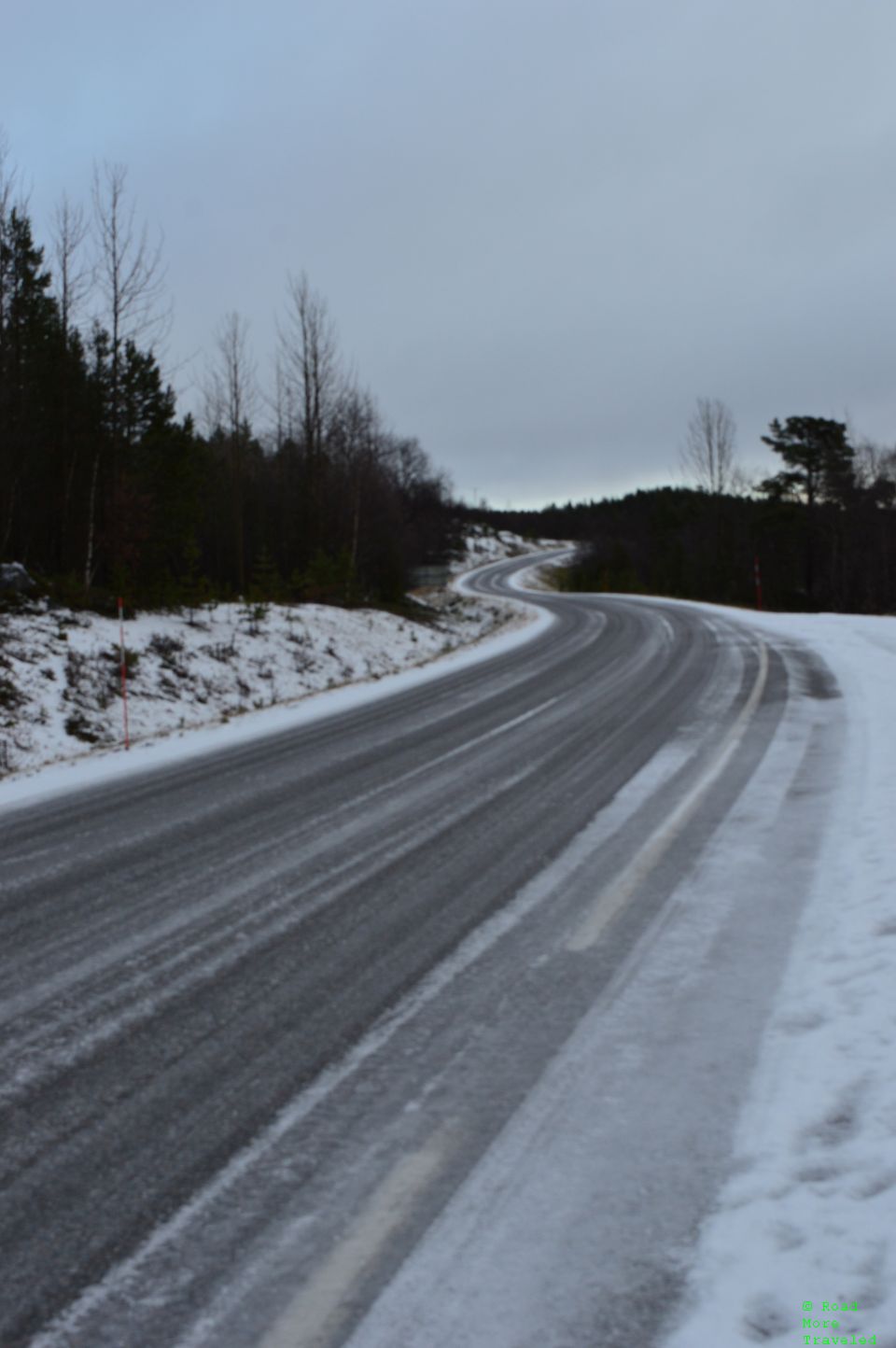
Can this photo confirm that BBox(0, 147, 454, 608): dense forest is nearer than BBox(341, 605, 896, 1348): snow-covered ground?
No

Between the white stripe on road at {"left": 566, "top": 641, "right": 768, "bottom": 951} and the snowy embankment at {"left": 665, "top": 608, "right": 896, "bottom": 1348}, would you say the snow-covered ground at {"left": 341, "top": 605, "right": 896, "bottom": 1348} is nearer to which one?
the snowy embankment at {"left": 665, "top": 608, "right": 896, "bottom": 1348}

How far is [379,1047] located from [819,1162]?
1617 mm

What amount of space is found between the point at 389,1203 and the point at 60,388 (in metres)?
24.2

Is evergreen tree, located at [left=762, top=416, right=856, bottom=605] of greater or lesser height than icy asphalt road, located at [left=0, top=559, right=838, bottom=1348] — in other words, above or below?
above

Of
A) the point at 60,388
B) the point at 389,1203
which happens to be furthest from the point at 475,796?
the point at 60,388

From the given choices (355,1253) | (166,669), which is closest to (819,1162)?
(355,1253)

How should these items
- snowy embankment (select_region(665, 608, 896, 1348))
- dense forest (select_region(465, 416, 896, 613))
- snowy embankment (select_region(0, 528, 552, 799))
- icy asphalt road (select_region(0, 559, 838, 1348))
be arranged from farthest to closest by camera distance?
dense forest (select_region(465, 416, 896, 613)), snowy embankment (select_region(0, 528, 552, 799)), icy asphalt road (select_region(0, 559, 838, 1348)), snowy embankment (select_region(665, 608, 896, 1348))

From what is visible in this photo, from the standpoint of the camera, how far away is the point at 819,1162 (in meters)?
2.64

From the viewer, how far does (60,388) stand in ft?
74.3

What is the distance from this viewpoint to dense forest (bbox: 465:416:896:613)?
53031 millimetres

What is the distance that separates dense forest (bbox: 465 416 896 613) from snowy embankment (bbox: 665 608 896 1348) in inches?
1711

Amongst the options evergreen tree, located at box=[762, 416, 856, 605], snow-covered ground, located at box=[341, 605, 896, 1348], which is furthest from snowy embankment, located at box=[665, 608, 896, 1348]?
evergreen tree, located at box=[762, 416, 856, 605]

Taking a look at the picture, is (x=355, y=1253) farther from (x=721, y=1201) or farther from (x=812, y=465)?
(x=812, y=465)

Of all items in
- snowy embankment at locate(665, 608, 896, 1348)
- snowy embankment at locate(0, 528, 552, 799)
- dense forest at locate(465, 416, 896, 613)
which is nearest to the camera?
snowy embankment at locate(665, 608, 896, 1348)
